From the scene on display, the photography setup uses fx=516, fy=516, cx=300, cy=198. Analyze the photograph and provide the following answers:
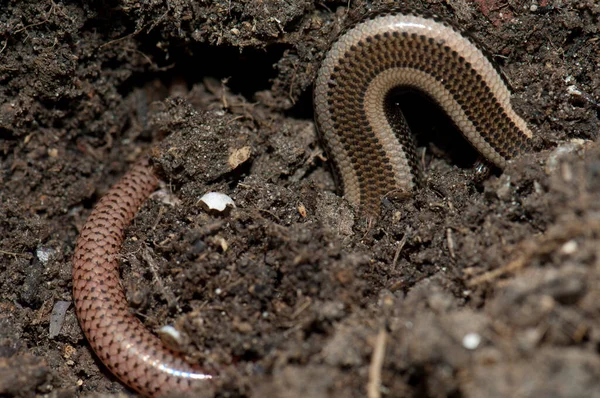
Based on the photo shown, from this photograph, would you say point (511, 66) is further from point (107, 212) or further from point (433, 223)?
point (107, 212)

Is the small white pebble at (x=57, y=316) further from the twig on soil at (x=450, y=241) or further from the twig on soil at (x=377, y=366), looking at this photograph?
the twig on soil at (x=450, y=241)

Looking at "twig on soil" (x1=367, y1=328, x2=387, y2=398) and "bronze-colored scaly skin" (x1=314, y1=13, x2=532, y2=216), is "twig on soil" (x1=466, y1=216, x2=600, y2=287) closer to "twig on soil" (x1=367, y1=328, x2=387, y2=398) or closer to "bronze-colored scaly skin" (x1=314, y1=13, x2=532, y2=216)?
"twig on soil" (x1=367, y1=328, x2=387, y2=398)

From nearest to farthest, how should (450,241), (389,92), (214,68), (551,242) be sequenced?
(551,242), (450,241), (389,92), (214,68)

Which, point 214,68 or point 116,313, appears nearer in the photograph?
point 116,313

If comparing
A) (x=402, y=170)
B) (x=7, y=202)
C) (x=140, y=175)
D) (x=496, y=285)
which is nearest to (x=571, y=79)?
(x=402, y=170)

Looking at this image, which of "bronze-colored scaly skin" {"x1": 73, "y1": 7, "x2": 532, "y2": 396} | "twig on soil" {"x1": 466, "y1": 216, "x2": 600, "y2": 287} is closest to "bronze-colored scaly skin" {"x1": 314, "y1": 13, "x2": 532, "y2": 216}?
"bronze-colored scaly skin" {"x1": 73, "y1": 7, "x2": 532, "y2": 396}

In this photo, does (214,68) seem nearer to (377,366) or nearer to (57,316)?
(57,316)

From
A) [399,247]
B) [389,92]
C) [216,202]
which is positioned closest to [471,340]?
[399,247]
